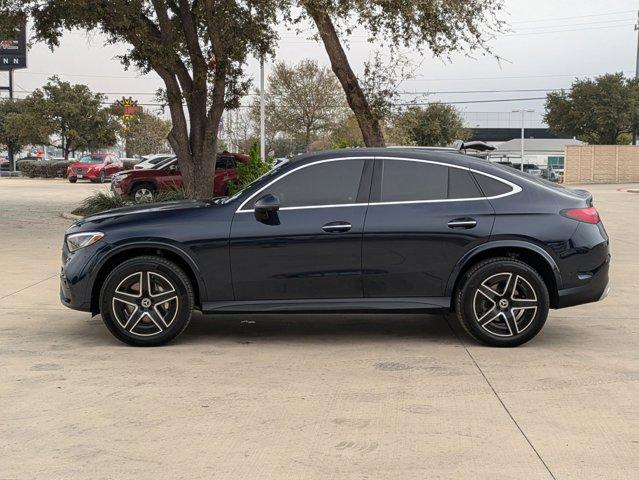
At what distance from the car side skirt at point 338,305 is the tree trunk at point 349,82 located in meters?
11.6

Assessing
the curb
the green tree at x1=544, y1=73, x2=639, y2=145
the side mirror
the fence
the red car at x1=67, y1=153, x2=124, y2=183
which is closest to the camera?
the side mirror

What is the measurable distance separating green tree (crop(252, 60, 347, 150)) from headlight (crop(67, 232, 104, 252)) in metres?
48.1

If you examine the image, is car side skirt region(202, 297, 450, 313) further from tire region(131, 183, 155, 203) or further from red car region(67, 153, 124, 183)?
red car region(67, 153, 124, 183)

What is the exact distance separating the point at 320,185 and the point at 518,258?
6.15 ft

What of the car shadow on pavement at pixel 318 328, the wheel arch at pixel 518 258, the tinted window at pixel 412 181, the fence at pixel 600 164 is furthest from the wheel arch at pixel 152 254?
the fence at pixel 600 164

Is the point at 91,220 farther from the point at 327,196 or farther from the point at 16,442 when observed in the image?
the point at 16,442

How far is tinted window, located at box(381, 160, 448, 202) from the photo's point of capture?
23.0 feet

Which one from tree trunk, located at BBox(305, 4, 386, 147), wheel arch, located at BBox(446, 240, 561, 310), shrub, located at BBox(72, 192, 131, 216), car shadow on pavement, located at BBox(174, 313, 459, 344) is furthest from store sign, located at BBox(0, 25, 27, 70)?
wheel arch, located at BBox(446, 240, 561, 310)

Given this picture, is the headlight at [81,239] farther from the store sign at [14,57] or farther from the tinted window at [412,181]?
the store sign at [14,57]

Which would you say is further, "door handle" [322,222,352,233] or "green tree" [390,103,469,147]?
"green tree" [390,103,469,147]

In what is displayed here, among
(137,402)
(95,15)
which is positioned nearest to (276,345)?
(137,402)

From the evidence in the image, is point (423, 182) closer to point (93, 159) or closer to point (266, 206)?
point (266, 206)

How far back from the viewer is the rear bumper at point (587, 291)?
22.6 feet

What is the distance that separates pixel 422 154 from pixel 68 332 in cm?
379
